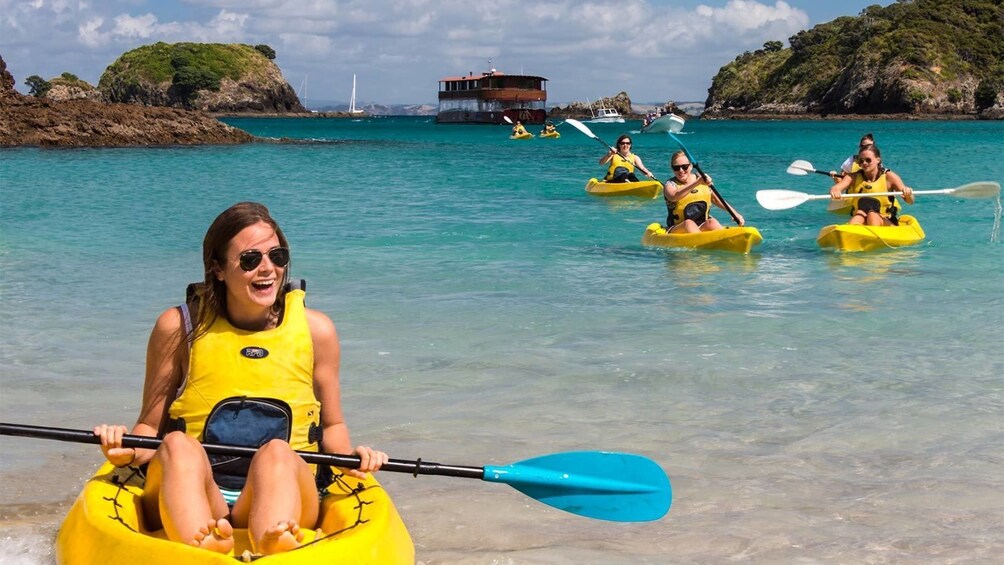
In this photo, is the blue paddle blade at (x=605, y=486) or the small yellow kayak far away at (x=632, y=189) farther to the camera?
the small yellow kayak far away at (x=632, y=189)

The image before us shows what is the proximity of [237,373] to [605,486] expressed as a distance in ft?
4.28

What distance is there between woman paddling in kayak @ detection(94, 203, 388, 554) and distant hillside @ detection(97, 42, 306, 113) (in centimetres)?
14346

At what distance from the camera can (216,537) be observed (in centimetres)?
314

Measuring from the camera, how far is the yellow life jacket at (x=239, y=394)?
11.3 feet

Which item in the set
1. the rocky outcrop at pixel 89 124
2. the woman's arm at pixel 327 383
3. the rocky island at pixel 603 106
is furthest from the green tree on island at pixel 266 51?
the woman's arm at pixel 327 383

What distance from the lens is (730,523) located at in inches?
171

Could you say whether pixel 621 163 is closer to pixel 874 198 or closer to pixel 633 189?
pixel 633 189

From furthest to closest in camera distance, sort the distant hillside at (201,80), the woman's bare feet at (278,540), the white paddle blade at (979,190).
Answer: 1. the distant hillside at (201,80)
2. the white paddle blade at (979,190)
3. the woman's bare feet at (278,540)

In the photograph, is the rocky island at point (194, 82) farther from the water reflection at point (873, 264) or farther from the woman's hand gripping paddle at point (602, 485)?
the woman's hand gripping paddle at point (602, 485)

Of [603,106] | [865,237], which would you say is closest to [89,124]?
[865,237]

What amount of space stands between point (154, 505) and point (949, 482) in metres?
Result: 3.26

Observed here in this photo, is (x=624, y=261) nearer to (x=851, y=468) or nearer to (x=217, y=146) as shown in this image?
(x=851, y=468)

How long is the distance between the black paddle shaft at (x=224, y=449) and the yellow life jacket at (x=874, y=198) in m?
9.80

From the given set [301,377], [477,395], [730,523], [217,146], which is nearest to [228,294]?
[301,377]
